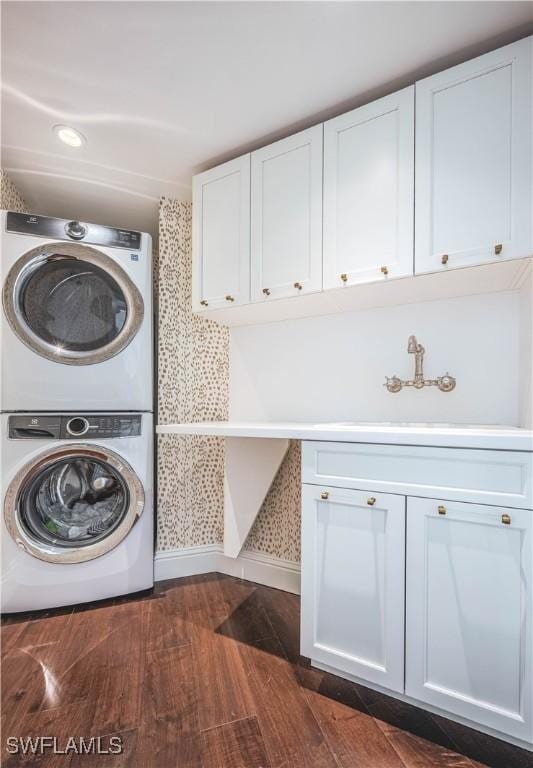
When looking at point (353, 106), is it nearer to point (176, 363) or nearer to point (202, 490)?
point (176, 363)

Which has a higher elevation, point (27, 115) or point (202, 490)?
point (27, 115)

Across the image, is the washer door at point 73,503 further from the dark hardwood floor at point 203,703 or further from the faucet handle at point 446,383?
the faucet handle at point 446,383

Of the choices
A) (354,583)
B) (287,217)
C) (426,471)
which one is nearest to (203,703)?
(354,583)

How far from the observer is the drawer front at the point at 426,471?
1117 mm

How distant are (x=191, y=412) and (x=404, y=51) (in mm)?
2005

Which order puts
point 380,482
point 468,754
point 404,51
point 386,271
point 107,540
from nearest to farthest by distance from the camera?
1. point 468,754
2. point 380,482
3. point 404,51
4. point 386,271
5. point 107,540

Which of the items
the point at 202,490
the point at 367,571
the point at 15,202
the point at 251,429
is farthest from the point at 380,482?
the point at 15,202

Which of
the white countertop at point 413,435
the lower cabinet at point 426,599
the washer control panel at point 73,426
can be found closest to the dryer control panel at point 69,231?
the washer control panel at point 73,426

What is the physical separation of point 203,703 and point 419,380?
1.51 metres

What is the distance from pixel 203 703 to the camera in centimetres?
132

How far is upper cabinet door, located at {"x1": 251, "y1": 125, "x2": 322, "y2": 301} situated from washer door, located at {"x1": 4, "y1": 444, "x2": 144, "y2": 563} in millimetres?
1222

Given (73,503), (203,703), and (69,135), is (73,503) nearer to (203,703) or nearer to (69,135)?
(203,703)

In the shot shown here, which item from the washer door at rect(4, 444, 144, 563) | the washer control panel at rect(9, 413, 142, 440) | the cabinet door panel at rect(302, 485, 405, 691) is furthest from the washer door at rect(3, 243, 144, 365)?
the cabinet door panel at rect(302, 485, 405, 691)

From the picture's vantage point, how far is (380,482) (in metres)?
1.32
